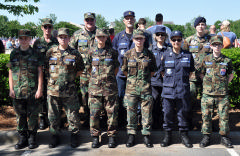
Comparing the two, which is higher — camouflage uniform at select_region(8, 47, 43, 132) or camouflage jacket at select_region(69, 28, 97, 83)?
camouflage jacket at select_region(69, 28, 97, 83)

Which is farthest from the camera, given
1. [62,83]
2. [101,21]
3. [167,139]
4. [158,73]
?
[101,21]

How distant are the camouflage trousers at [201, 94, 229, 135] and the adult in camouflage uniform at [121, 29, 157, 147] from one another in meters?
1.03

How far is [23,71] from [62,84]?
2.53ft

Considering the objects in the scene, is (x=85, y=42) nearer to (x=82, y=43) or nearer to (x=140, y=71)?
(x=82, y=43)

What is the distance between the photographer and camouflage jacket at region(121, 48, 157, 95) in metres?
4.62

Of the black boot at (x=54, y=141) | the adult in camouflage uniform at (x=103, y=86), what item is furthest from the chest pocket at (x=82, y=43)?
the black boot at (x=54, y=141)

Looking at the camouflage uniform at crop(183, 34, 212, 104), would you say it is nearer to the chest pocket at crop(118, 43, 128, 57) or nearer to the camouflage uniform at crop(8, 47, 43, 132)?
the chest pocket at crop(118, 43, 128, 57)

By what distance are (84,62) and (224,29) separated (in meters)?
4.98

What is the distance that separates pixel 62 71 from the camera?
456 centimetres

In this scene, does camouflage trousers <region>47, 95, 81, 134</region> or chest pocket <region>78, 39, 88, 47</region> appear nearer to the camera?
camouflage trousers <region>47, 95, 81, 134</region>

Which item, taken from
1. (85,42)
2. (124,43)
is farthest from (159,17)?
(85,42)

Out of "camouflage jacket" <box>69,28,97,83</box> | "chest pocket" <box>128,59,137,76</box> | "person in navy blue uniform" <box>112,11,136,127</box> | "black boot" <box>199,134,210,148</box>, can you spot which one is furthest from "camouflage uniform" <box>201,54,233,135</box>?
"camouflage jacket" <box>69,28,97,83</box>

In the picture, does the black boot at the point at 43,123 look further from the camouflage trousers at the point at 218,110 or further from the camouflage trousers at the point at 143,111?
the camouflage trousers at the point at 218,110

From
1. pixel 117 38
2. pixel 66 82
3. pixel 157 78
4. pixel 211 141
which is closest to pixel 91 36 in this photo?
pixel 117 38
